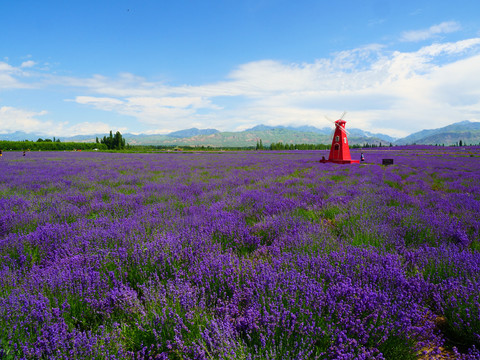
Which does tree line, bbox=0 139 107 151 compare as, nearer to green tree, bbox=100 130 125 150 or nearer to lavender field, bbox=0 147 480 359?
green tree, bbox=100 130 125 150

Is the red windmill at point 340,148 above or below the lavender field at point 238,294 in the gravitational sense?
above

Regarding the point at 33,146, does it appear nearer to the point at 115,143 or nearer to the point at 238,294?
the point at 115,143

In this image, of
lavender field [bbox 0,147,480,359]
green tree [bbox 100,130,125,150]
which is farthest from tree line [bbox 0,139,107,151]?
lavender field [bbox 0,147,480,359]

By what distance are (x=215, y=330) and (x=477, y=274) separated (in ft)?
6.80

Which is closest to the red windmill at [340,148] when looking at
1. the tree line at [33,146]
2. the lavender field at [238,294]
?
the lavender field at [238,294]

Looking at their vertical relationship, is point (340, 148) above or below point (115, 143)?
below

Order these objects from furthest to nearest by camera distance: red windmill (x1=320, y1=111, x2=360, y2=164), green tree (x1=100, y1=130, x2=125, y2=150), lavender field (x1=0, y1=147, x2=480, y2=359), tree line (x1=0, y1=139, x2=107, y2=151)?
1. green tree (x1=100, y1=130, x2=125, y2=150)
2. tree line (x1=0, y1=139, x2=107, y2=151)
3. red windmill (x1=320, y1=111, x2=360, y2=164)
4. lavender field (x1=0, y1=147, x2=480, y2=359)

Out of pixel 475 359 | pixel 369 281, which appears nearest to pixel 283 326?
pixel 369 281

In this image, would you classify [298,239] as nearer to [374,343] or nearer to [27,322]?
[374,343]

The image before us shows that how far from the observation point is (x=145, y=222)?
3.21 metres

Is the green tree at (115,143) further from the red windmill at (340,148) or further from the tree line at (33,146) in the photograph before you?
the red windmill at (340,148)

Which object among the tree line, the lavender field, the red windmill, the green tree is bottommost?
the lavender field

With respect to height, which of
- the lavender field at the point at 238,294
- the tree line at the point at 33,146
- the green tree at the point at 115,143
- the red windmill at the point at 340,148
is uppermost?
the green tree at the point at 115,143

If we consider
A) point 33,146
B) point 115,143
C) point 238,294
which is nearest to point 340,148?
point 238,294
